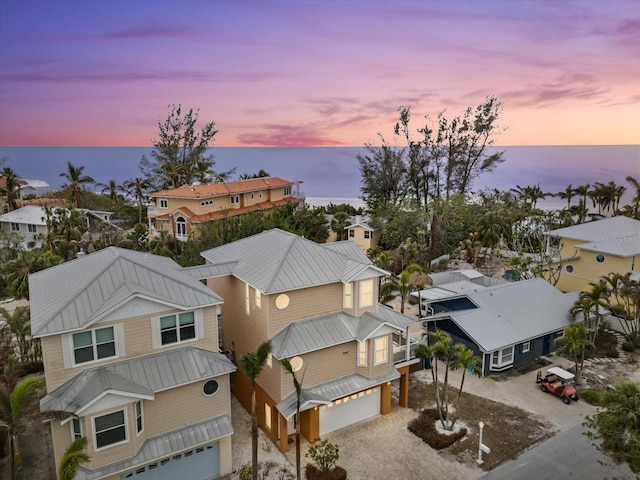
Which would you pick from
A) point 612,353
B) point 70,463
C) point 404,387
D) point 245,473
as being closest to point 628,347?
point 612,353

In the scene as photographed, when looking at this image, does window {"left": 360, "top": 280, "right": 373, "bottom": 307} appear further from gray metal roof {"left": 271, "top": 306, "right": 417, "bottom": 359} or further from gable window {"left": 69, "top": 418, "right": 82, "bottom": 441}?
gable window {"left": 69, "top": 418, "right": 82, "bottom": 441}

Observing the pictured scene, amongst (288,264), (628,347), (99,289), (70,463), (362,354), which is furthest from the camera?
(628,347)

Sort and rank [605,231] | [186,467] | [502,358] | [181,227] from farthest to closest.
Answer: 1. [181,227]
2. [605,231]
3. [502,358]
4. [186,467]

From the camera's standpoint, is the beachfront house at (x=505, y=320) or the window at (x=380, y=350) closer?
the window at (x=380, y=350)

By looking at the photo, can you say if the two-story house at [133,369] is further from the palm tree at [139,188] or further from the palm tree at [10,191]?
the palm tree at [10,191]

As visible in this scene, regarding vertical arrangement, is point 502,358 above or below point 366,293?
below

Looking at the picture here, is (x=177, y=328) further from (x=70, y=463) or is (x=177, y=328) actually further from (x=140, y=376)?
(x=70, y=463)

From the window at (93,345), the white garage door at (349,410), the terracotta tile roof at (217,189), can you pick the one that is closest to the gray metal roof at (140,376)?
the window at (93,345)
